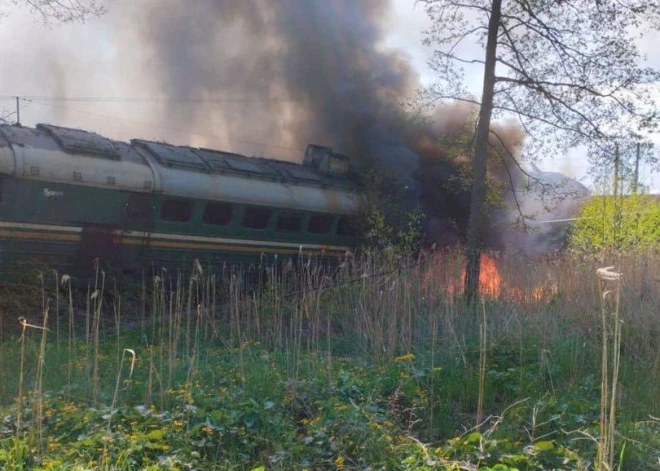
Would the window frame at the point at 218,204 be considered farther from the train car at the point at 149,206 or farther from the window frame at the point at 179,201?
the window frame at the point at 179,201

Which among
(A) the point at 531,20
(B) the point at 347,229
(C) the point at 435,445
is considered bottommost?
(C) the point at 435,445

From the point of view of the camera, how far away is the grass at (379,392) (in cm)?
446

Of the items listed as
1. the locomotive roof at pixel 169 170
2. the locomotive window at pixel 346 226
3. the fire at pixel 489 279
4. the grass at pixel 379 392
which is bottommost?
the grass at pixel 379 392

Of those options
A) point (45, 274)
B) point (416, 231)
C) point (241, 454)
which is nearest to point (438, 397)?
point (241, 454)

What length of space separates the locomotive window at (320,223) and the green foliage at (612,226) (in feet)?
16.8

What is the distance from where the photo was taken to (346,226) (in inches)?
653

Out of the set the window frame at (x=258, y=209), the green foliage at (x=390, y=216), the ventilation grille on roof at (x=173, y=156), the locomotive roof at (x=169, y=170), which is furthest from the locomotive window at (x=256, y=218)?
the green foliage at (x=390, y=216)

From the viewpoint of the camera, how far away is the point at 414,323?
877cm

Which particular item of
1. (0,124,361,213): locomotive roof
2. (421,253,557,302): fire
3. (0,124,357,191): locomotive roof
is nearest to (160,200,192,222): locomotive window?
(0,124,361,213): locomotive roof

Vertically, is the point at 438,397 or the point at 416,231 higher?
the point at 416,231

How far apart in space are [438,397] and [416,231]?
31.8 ft

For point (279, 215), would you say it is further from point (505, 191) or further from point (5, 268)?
point (5, 268)

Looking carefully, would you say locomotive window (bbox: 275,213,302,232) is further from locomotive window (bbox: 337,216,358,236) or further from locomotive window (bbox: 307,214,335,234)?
locomotive window (bbox: 337,216,358,236)

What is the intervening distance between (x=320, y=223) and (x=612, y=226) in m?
5.94
